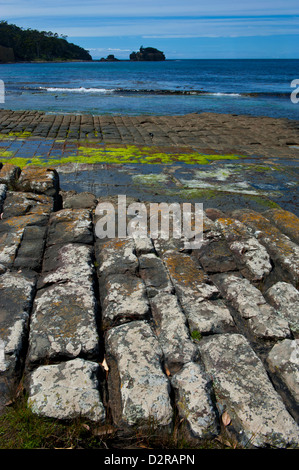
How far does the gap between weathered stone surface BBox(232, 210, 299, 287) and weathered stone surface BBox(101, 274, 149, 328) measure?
1411 millimetres

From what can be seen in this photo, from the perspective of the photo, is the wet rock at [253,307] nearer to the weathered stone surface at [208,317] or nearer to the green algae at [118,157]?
the weathered stone surface at [208,317]

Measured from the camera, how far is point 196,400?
83.4 inches

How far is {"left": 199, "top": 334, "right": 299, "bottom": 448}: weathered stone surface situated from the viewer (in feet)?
6.48

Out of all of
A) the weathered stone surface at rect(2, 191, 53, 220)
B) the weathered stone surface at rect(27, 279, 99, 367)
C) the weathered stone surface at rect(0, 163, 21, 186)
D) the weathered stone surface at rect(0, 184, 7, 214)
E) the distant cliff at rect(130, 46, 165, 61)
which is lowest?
the weathered stone surface at rect(27, 279, 99, 367)

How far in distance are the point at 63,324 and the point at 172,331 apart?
75 cm

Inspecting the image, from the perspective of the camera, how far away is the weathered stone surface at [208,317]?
2723mm

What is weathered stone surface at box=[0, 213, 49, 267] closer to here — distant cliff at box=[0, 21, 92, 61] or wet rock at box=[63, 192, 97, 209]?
wet rock at box=[63, 192, 97, 209]

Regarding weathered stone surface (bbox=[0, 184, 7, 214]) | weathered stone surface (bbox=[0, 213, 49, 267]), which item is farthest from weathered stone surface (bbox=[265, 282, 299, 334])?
weathered stone surface (bbox=[0, 184, 7, 214])

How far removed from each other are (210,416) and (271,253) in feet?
6.85

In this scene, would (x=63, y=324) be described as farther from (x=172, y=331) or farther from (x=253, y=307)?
(x=253, y=307)

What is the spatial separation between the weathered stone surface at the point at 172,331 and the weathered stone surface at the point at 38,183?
243 cm

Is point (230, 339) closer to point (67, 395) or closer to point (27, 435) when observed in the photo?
point (67, 395)

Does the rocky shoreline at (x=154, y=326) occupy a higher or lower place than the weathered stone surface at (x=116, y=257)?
lower

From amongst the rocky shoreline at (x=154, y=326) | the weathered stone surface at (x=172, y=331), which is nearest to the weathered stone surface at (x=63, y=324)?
the rocky shoreline at (x=154, y=326)
